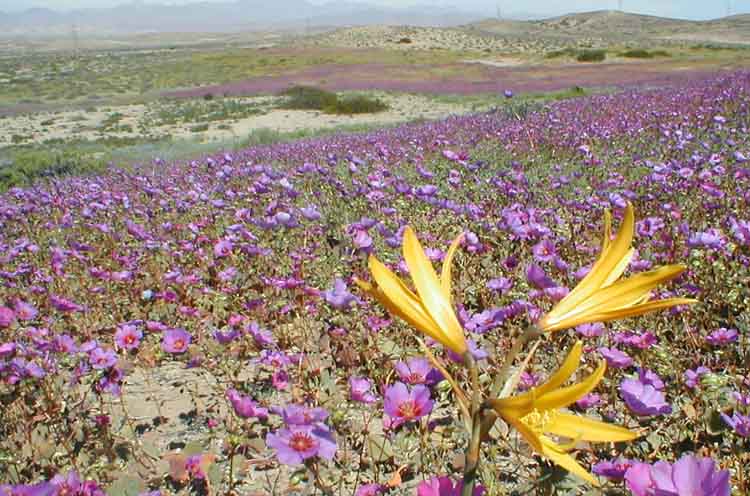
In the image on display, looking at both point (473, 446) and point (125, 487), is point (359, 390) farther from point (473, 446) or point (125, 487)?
point (473, 446)

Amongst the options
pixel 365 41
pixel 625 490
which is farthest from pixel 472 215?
pixel 365 41

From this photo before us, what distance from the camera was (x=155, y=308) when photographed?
3.98 m

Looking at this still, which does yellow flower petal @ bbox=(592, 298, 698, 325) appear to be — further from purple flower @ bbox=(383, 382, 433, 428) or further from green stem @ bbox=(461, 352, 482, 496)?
purple flower @ bbox=(383, 382, 433, 428)

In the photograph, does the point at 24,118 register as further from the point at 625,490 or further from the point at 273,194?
the point at 625,490

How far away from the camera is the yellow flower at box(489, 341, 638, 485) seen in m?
0.72

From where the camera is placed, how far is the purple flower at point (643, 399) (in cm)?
155

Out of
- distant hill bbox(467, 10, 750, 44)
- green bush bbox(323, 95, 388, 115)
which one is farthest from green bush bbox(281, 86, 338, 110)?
distant hill bbox(467, 10, 750, 44)

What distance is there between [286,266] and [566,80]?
28.3 metres

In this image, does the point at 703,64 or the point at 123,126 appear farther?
the point at 703,64

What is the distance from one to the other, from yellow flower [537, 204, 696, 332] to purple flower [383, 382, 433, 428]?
664mm

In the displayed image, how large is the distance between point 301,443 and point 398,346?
1.81 metres

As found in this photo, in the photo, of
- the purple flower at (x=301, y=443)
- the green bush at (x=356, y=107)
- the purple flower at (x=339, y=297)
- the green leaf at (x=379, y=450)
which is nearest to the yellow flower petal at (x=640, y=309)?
the purple flower at (x=301, y=443)

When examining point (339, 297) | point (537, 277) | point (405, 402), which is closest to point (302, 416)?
point (405, 402)

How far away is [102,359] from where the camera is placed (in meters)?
2.40
